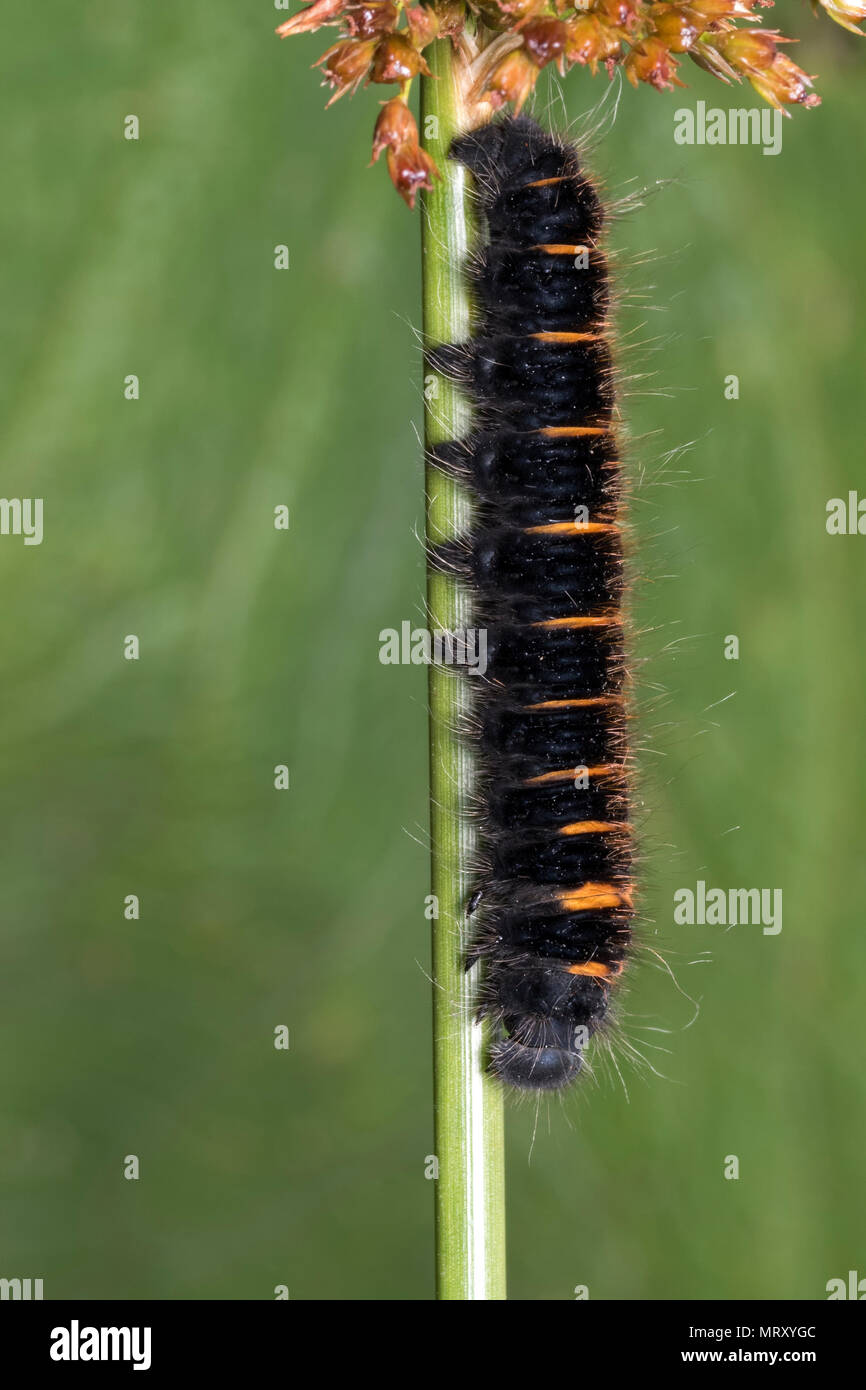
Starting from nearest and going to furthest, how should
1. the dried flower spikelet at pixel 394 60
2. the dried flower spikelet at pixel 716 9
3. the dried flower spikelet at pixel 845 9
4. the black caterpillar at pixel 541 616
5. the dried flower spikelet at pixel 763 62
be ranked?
the dried flower spikelet at pixel 394 60
the dried flower spikelet at pixel 716 9
the dried flower spikelet at pixel 763 62
the dried flower spikelet at pixel 845 9
the black caterpillar at pixel 541 616

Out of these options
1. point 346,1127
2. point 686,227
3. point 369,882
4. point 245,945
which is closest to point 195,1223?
point 346,1127

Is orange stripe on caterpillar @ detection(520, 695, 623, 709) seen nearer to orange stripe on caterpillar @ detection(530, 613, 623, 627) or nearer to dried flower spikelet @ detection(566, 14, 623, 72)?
orange stripe on caterpillar @ detection(530, 613, 623, 627)

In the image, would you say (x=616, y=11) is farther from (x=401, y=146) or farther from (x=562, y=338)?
(x=562, y=338)

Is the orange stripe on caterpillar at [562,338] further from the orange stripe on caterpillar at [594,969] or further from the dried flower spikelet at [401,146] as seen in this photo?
the orange stripe on caterpillar at [594,969]

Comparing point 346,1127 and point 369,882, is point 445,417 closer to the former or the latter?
point 369,882

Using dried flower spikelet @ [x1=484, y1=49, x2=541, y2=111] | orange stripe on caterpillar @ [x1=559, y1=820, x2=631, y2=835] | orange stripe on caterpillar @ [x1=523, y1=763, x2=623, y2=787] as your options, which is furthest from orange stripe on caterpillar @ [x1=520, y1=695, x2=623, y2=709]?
dried flower spikelet @ [x1=484, y1=49, x2=541, y2=111]

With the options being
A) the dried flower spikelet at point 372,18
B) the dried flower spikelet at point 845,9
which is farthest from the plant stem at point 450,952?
the dried flower spikelet at point 845,9
